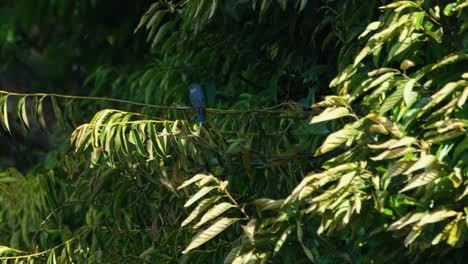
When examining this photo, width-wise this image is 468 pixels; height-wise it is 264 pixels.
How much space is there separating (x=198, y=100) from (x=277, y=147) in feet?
1.10

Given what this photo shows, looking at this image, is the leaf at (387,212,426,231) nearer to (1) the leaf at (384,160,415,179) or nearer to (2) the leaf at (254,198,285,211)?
(1) the leaf at (384,160,415,179)

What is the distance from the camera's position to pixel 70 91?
600 centimetres

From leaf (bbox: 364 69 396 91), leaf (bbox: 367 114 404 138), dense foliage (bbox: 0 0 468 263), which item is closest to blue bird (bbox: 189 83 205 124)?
dense foliage (bbox: 0 0 468 263)

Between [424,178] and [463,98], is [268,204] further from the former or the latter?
[463,98]

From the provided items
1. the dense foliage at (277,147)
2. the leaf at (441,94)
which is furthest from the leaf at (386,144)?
the leaf at (441,94)

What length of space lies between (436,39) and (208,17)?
0.87m

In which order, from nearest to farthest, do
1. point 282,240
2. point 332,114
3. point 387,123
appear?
point 387,123, point 332,114, point 282,240

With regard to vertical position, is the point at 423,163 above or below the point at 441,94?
below

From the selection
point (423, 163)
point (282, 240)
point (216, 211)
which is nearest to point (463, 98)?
point (423, 163)

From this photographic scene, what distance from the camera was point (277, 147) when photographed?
3352 millimetres

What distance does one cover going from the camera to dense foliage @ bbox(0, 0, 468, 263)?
8.98 ft

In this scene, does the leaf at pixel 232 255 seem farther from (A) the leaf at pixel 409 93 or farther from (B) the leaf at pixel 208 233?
(A) the leaf at pixel 409 93

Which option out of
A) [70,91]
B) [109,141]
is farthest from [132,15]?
[109,141]

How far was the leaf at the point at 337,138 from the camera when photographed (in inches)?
110
